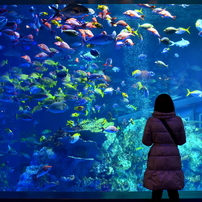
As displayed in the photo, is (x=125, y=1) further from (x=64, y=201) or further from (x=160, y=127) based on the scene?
(x=64, y=201)

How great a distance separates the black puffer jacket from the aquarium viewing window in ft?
12.7

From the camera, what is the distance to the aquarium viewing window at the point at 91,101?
24.4 ft

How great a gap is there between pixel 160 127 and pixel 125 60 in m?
9.64

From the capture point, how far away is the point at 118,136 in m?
9.51

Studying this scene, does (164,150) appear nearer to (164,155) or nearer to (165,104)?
(164,155)

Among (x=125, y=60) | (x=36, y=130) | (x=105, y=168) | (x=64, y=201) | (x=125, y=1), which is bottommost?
(x=36, y=130)

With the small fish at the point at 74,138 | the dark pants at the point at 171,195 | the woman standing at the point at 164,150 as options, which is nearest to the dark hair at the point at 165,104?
the woman standing at the point at 164,150

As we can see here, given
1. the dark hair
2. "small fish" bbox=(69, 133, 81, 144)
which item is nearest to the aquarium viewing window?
"small fish" bbox=(69, 133, 81, 144)

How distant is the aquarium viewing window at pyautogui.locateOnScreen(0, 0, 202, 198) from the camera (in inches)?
292

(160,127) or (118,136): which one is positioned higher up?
(160,127)

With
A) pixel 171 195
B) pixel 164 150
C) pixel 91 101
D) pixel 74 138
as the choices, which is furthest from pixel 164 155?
pixel 91 101

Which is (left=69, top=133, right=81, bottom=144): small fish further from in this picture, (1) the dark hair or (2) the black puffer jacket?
(1) the dark hair

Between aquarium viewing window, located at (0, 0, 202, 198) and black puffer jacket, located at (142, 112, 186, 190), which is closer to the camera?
black puffer jacket, located at (142, 112, 186, 190)

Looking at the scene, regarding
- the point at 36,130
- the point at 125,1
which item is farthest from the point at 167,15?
the point at 36,130
